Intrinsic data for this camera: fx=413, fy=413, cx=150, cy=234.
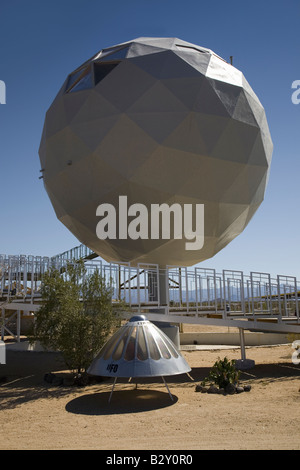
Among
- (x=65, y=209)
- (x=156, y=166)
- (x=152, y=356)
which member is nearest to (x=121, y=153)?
(x=156, y=166)

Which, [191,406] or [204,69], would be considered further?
[204,69]

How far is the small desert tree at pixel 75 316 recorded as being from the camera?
505 inches

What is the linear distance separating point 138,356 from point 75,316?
3.11m

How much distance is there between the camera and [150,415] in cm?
913

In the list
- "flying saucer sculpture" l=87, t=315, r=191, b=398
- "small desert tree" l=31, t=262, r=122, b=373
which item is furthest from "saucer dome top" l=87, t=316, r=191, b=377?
"small desert tree" l=31, t=262, r=122, b=373

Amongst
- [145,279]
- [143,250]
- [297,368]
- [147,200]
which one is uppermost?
[147,200]

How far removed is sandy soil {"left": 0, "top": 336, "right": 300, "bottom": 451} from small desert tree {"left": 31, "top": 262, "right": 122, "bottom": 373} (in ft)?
4.00

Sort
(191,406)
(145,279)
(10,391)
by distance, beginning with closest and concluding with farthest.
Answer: (191,406)
(10,391)
(145,279)

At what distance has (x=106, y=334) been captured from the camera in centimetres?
1348

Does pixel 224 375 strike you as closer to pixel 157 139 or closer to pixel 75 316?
pixel 75 316

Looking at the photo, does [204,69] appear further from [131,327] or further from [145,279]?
[131,327]

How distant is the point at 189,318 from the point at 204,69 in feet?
31.1

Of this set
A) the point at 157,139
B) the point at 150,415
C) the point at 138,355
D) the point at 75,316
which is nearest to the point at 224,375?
the point at 138,355

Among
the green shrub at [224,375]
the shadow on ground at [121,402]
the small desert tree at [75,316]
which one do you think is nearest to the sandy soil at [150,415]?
the shadow on ground at [121,402]
